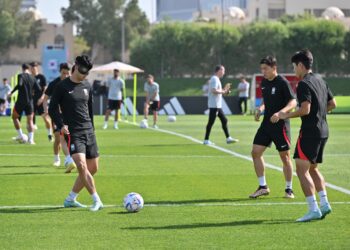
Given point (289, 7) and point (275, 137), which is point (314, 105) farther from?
point (289, 7)

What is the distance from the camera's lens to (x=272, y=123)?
46.1 feet

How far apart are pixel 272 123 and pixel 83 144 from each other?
9.68 feet

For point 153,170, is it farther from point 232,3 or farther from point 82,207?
point 232,3

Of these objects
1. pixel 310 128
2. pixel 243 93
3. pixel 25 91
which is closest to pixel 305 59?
pixel 310 128

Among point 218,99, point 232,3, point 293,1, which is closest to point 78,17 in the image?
point 293,1

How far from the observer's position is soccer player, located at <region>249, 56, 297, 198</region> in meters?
13.9

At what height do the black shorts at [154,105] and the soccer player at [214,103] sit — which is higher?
the soccer player at [214,103]

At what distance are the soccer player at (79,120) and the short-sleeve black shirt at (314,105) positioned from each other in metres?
2.81

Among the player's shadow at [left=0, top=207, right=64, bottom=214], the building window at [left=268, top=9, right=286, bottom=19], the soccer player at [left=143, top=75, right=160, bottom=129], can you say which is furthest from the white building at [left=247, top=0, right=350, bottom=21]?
the player's shadow at [left=0, top=207, right=64, bottom=214]

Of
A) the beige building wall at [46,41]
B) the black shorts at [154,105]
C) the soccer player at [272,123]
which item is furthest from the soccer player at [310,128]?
the beige building wall at [46,41]

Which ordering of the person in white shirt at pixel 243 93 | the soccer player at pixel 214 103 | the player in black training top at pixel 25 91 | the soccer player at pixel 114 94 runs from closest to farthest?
the player in black training top at pixel 25 91, the soccer player at pixel 214 103, the soccer player at pixel 114 94, the person in white shirt at pixel 243 93

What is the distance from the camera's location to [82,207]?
1272cm

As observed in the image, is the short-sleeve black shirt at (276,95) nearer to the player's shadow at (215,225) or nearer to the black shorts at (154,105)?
the player's shadow at (215,225)

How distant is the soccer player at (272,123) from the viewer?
13891 millimetres
